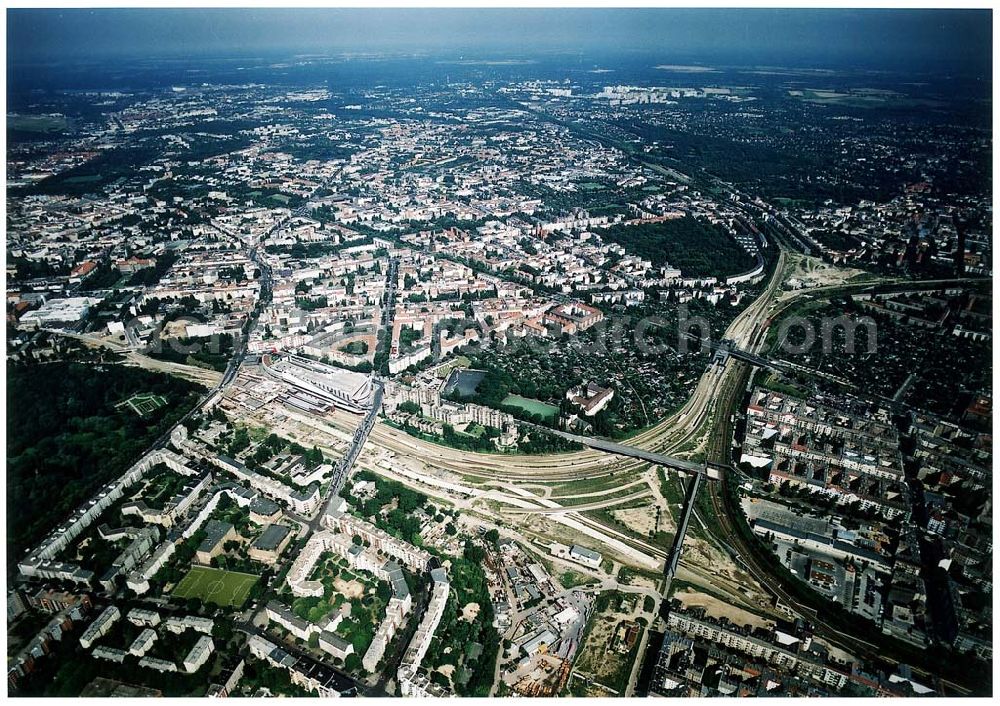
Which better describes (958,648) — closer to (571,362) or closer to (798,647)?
(798,647)

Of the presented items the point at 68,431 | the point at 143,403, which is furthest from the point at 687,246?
the point at 68,431

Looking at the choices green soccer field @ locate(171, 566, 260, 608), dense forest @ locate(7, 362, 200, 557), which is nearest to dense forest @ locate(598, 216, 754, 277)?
dense forest @ locate(7, 362, 200, 557)

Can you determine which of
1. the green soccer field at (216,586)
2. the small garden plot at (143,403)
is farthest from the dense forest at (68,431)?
the green soccer field at (216,586)

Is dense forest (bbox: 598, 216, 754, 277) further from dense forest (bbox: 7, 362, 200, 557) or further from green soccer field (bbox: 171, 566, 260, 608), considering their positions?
green soccer field (bbox: 171, 566, 260, 608)

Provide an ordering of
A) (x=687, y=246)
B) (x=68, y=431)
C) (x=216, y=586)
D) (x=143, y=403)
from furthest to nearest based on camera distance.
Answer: (x=687, y=246)
(x=143, y=403)
(x=68, y=431)
(x=216, y=586)

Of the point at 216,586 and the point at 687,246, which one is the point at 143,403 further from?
the point at 687,246

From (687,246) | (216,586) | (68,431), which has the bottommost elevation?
(216,586)
